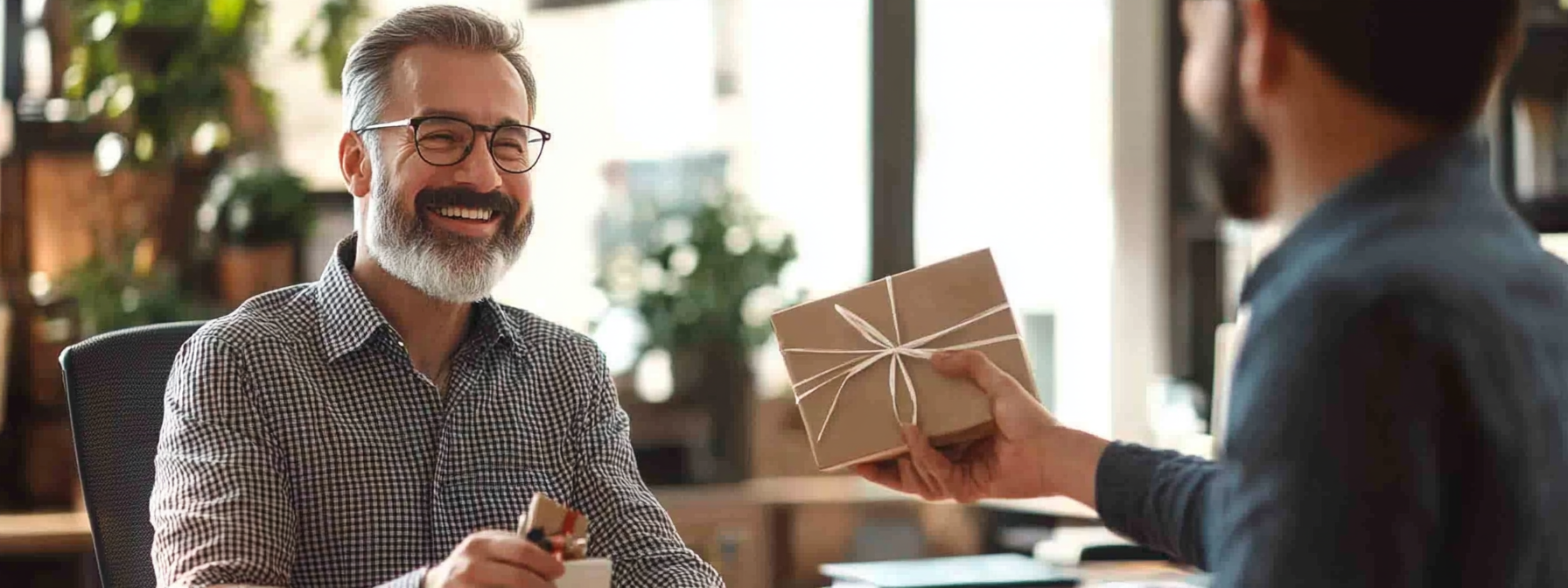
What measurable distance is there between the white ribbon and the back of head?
2.10ft

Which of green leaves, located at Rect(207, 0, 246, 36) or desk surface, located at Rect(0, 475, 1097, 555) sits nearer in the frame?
desk surface, located at Rect(0, 475, 1097, 555)

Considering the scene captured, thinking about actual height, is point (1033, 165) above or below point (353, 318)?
above

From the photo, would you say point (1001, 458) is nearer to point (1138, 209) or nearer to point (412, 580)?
point (412, 580)

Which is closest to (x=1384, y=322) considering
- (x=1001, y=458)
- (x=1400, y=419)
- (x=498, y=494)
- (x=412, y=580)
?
(x=1400, y=419)

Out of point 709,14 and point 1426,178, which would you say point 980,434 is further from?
point 709,14

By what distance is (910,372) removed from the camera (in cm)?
145

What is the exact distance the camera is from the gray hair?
5.65 ft

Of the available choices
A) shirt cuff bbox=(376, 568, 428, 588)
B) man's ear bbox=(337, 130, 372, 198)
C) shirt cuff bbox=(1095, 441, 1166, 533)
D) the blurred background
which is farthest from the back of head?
the blurred background

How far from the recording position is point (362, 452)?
159 centimetres

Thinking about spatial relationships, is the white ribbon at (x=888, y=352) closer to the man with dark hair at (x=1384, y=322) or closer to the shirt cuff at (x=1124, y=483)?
the shirt cuff at (x=1124, y=483)

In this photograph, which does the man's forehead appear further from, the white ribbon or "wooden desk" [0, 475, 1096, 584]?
"wooden desk" [0, 475, 1096, 584]

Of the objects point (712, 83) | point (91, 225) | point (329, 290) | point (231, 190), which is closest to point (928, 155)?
point (712, 83)

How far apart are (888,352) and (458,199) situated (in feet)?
1.79

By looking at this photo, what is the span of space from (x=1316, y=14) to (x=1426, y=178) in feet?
0.36
